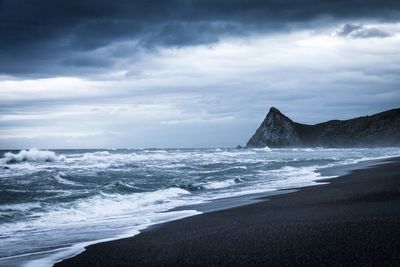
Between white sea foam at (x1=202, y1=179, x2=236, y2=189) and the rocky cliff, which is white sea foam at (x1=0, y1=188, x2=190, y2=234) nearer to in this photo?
white sea foam at (x1=202, y1=179, x2=236, y2=189)

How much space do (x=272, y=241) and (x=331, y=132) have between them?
501 ft

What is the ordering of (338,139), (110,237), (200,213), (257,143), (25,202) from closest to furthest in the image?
(110,237) → (200,213) → (25,202) → (338,139) → (257,143)

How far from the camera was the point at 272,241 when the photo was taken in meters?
6.40

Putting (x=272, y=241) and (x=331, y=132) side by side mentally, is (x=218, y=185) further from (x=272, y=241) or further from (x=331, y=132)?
(x=331, y=132)

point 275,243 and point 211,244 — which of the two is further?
point 211,244

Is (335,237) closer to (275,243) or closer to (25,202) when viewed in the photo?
(275,243)

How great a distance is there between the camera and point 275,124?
15162 cm

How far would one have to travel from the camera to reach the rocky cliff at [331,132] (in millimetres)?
133800

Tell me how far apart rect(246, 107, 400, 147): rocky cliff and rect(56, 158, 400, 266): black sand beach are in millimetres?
130158

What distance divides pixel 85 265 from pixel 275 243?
2753 mm

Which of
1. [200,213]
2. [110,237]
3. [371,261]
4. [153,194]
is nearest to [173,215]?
[200,213]

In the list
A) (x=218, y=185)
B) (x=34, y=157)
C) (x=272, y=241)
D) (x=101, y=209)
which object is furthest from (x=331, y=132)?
(x=272, y=241)

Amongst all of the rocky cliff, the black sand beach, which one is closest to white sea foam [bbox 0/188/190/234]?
the black sand beach

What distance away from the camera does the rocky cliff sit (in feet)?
439
